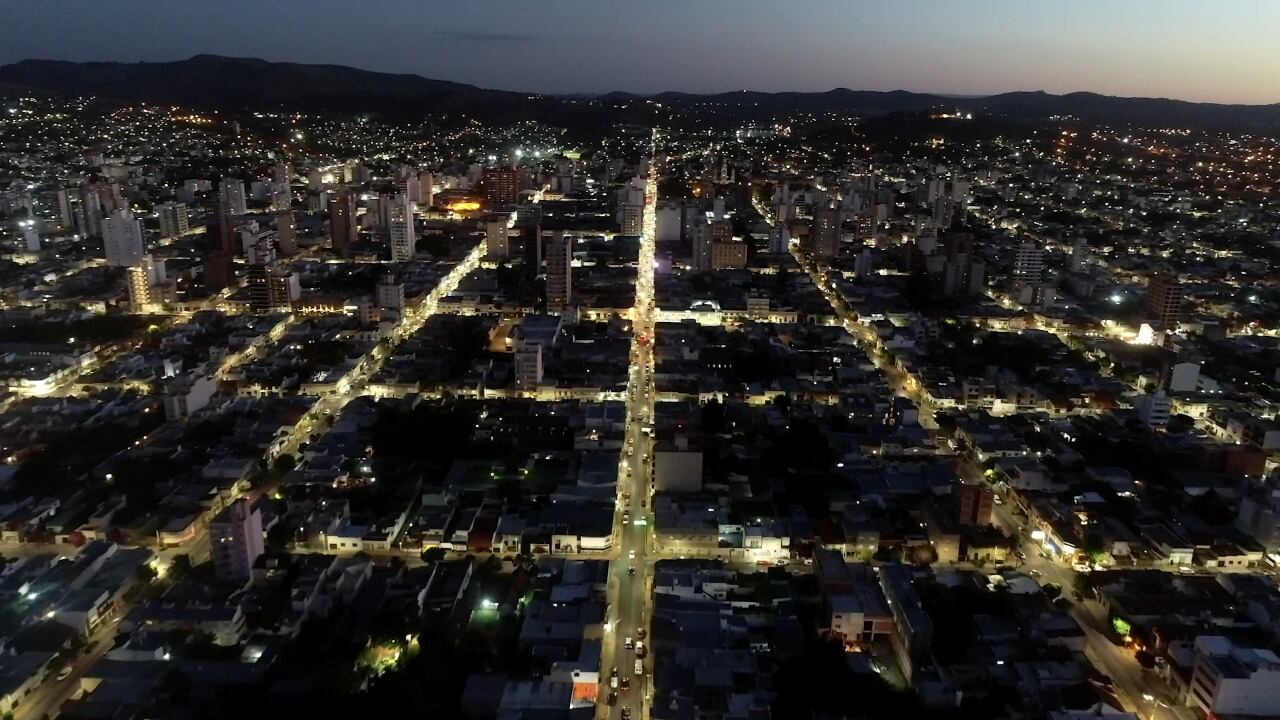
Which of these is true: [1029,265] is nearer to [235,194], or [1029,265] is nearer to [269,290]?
[269,290]

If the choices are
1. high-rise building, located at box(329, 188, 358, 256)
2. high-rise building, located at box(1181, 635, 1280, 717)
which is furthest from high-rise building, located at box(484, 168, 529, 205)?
high-rise building, located at box(1181, 635, 1280, 717)

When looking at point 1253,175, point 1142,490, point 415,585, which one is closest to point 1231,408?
point 1142,490

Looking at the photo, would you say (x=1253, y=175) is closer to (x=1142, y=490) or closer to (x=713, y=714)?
(x=1142, y=490)

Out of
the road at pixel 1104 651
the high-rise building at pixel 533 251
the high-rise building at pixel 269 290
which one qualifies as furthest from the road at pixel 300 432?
the road at pixel 1104 651

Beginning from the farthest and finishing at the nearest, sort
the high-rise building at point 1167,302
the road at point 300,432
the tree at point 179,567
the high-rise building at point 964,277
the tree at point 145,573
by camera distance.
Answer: the high-rise building at point 964,277 < the high-rise building at point 1167,302 < the tree at point 179,567 < the tree at point 145,573 < the road at point 300,432

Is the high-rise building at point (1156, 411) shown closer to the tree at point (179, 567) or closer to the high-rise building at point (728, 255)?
the high-rise building at point (728, 255)
